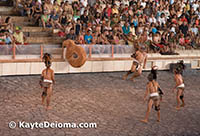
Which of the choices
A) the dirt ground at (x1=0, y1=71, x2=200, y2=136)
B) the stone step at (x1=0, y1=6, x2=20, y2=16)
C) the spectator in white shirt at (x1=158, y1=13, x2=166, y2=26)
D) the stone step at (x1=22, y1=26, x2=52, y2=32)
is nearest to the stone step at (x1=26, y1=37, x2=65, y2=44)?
the stone step at (x1=22, y1=26, x2=52, y2=32)

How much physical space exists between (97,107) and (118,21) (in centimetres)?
784

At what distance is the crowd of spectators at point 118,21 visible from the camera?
Answer: 17375mm

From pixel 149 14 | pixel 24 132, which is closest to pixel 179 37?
pixel 149 14

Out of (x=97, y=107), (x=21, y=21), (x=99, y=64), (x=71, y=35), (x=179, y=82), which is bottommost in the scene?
(x=97, y=107)

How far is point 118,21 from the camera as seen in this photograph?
18719 mm

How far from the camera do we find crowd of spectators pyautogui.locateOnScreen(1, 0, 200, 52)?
17.4 m

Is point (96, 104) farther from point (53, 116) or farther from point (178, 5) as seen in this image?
point (178, 5)


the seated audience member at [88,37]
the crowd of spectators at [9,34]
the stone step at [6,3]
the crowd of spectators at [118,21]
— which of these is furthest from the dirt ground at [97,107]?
the stone step at [6,3]

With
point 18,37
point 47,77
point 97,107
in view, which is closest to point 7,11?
point 18,37

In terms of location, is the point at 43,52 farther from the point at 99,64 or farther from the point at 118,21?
the point at 118,21

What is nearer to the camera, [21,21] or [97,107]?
[97,107]

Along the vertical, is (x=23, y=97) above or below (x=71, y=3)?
below

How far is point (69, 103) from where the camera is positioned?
1188cm

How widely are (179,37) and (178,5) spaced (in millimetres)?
3312
